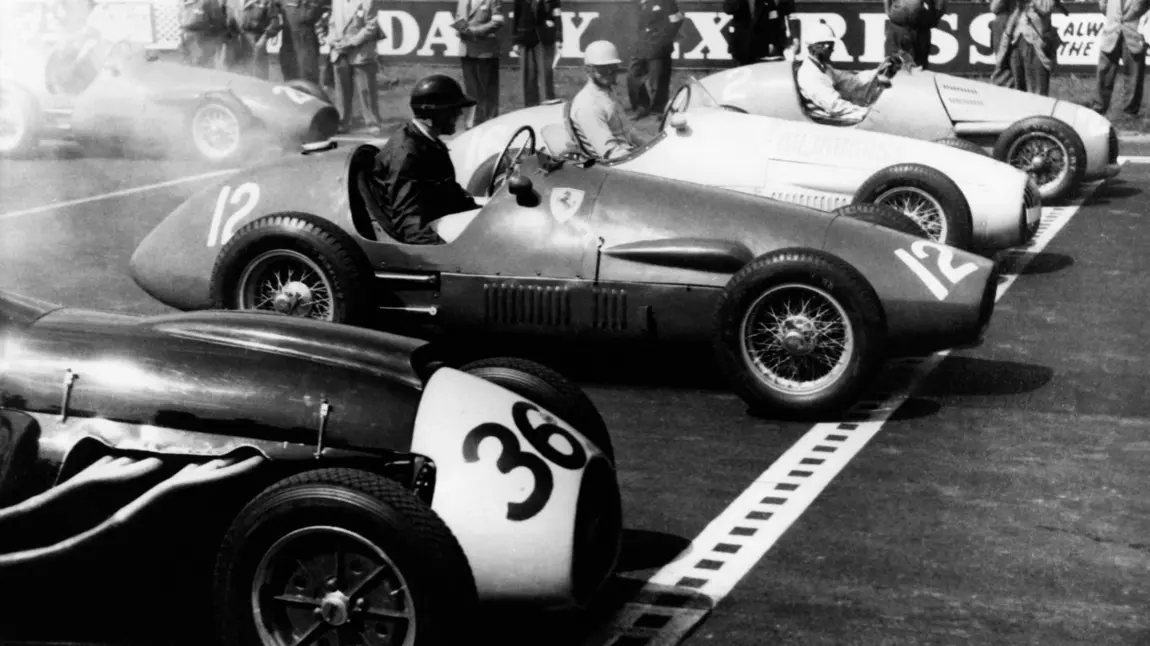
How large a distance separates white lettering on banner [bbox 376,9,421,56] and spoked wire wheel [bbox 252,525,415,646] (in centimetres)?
1782

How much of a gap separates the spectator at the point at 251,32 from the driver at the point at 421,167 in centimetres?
1148

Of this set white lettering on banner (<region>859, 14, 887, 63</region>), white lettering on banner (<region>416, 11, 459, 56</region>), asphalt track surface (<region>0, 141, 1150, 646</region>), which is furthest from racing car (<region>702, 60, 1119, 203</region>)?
white lettering on banner (<region>416, 11, 459, 56</region>)

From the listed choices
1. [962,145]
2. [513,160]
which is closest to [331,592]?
[513,160]

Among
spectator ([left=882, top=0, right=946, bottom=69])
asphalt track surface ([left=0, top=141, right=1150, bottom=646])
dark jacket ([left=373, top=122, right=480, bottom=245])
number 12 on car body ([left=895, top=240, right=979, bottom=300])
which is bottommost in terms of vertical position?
asphalt track surface ([left=0, top=141, right=1150, bottom=646])

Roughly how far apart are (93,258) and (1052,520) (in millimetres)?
7717

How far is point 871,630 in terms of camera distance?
5203 mm

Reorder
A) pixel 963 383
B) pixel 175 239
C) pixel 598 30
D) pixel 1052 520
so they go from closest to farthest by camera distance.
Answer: pixel 1052 520 → pixel 963 383 → pixel 175 239 → pixel 598 30

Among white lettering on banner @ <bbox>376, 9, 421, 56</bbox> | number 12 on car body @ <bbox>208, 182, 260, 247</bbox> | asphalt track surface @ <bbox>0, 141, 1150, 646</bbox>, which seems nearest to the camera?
asphalt track surface @ <bbox>0, 141, 1150, 646</bbox>

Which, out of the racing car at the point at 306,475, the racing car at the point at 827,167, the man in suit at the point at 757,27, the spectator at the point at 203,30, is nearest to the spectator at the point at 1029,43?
the man in suit at the point at 757,27

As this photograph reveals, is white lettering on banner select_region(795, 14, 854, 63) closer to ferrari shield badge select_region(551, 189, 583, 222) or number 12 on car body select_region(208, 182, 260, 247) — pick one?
number 12 on car body select_region(208, 182, 260, 247)

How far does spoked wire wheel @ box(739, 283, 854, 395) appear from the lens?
7559 millimetres

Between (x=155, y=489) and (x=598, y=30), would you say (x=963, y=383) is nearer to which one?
(x=155, y=489)

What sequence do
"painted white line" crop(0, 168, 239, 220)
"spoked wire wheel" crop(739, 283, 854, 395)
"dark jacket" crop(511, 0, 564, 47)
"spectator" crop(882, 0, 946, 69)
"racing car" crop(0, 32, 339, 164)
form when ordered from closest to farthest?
"spoked wire wheel" crop(739, 283, 854, 395) < "painted white line" crop(0, 168, 239, 220) < "spectator" crop(882, 0, 946, 69) < "racing car" crop(0, 32, 339, 164) < "dark jacket" crop(511, 0, 564, 47)

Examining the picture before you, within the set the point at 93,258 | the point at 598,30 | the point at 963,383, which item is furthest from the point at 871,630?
the point at 598,30
